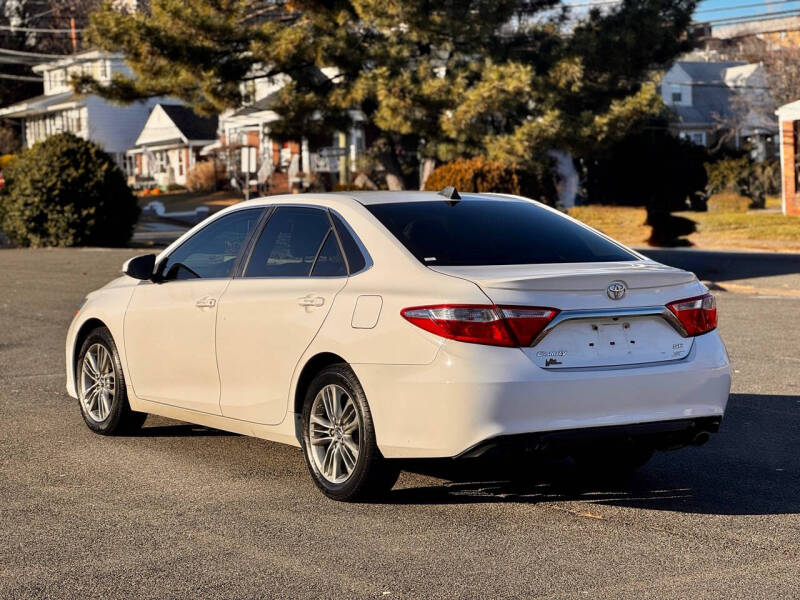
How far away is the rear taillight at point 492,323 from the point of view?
602cm

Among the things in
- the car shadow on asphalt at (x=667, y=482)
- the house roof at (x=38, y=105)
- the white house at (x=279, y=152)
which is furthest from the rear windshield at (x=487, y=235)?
the house roof at (x=38, y=105)

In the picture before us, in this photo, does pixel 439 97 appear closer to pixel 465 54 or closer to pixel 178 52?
pixel 465 54

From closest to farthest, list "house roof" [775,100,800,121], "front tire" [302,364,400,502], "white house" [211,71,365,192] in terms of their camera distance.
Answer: "front tire" [302,364,400,502], "house roof" [775,100,800,121], "white house" [211,71,365,192]

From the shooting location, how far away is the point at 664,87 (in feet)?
259

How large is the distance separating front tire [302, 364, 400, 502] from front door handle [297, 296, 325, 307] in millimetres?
356

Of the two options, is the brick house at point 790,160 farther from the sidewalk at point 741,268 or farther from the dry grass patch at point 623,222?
the sidewalk at point 741,268

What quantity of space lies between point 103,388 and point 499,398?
3.74 m

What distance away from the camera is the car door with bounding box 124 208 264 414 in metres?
7.66

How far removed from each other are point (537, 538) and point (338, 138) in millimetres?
53306

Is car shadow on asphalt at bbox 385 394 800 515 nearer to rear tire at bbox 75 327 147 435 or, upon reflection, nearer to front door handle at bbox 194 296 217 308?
front door handle at bbox 194 296 217 308

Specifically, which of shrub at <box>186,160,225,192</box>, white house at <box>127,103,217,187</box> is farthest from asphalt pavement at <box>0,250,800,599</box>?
white house at <box>127,103,217,187</box>

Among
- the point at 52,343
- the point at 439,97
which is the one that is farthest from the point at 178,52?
the point at 52,343

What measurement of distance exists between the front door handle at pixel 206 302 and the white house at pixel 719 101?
208ft

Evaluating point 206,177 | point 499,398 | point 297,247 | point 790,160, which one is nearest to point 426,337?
point 499,398
